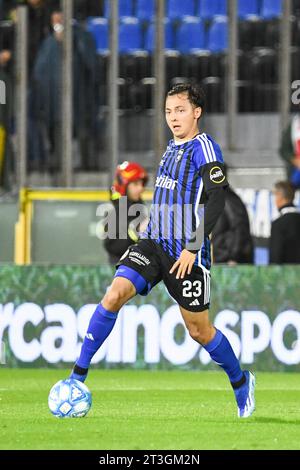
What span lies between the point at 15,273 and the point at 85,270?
2.56 ft

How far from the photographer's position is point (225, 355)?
10.1m

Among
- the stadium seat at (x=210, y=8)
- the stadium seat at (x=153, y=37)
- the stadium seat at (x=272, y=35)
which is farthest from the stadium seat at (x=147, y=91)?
the stadium seat at (x=272, y=35)

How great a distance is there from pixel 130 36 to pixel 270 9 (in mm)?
2066

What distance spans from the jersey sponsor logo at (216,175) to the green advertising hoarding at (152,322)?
5720mm

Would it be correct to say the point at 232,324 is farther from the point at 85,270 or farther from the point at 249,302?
the point at 85,270

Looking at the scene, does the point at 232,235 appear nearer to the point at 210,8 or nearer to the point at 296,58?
the point at 296,58

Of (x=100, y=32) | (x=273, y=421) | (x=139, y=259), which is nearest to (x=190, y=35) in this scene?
(x=100, y=32)

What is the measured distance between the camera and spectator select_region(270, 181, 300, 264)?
16547mm

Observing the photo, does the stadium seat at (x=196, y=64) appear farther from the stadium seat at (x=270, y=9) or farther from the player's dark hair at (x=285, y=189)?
the player's dark hair at (x=285, y=189)

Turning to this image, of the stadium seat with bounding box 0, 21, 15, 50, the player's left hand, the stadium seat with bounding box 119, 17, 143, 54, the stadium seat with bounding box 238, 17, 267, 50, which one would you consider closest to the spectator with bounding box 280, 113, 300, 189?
the stadium seat with bounding box 238, 17, 267, 50


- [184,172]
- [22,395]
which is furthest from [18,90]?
[184,172]

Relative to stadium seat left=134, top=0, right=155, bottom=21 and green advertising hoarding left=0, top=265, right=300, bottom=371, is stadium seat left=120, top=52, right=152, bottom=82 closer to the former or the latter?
stadium seat left=134, top=0, right=155, bottom=21

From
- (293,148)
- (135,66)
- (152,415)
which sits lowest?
(152,415)

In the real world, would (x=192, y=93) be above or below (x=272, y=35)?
below
